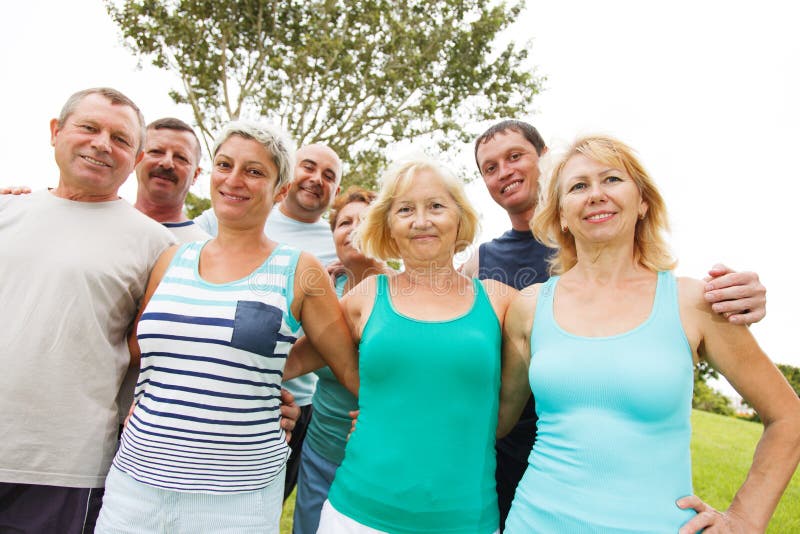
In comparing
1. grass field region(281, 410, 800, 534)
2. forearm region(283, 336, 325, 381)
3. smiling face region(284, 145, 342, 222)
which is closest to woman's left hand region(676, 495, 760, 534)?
forearm region(283, 336, 325, 381)

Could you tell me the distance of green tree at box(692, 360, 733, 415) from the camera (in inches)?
930

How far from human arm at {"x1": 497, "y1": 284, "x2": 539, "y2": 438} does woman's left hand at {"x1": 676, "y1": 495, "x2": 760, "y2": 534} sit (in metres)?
0.79

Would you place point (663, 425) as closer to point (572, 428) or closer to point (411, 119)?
point (572, 428)

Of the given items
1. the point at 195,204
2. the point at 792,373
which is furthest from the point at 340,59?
the point at 792,373

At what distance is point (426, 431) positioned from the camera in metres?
2.17

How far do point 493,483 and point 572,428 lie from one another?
50cm

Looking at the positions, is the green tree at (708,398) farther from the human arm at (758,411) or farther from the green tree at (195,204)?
the human arm at (758,411)

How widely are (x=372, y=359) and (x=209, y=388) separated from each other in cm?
71

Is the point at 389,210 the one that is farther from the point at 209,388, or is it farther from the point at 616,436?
the point at 616,436

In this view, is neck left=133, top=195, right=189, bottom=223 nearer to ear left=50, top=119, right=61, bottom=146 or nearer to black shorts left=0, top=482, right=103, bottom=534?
ear left=50, top=119, right=61, bottom=146

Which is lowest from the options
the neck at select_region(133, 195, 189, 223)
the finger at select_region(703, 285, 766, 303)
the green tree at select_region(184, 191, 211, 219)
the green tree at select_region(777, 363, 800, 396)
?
the green tree at select_region(777, 363, 800, 396)

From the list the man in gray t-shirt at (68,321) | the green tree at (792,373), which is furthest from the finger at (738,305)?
the green tree at (792,373)

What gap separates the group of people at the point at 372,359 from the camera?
191 cm

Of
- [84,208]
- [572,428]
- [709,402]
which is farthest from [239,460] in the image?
[709,402]
